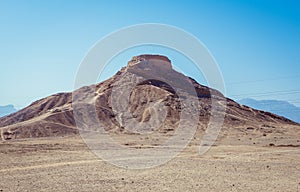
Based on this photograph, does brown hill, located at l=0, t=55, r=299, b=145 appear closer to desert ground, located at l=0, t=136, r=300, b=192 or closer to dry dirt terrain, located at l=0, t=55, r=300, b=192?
dry dirt terrain, located at l=0, t=55, r=300, b=192

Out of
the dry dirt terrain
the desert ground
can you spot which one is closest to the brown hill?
the dry dirt terrain

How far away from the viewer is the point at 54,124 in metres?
73.4

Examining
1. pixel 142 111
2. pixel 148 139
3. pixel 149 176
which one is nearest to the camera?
pixel 149 176

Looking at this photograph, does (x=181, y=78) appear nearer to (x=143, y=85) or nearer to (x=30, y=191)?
(x=143, y=85)

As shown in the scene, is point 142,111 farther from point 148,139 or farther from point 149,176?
point 149,176

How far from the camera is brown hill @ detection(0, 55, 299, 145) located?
236ft

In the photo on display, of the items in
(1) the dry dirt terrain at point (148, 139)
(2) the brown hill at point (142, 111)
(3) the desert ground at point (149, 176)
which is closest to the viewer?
(3) the desert ground at point (149, 176)

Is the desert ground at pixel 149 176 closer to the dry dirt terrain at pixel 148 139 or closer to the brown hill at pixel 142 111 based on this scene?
the dry dirt terrain at pixel 148 139

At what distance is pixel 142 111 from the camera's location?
85375 millimetres

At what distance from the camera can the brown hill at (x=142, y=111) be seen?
71875 millimetres

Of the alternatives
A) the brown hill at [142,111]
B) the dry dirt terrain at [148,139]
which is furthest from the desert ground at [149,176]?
the brown hill at [142,111]

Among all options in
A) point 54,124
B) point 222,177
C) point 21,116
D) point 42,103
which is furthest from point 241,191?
point 42,103

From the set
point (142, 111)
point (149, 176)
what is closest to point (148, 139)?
point (142, 111)

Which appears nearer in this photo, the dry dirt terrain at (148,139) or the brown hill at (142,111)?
the dry dirt terrain at (148,139)
